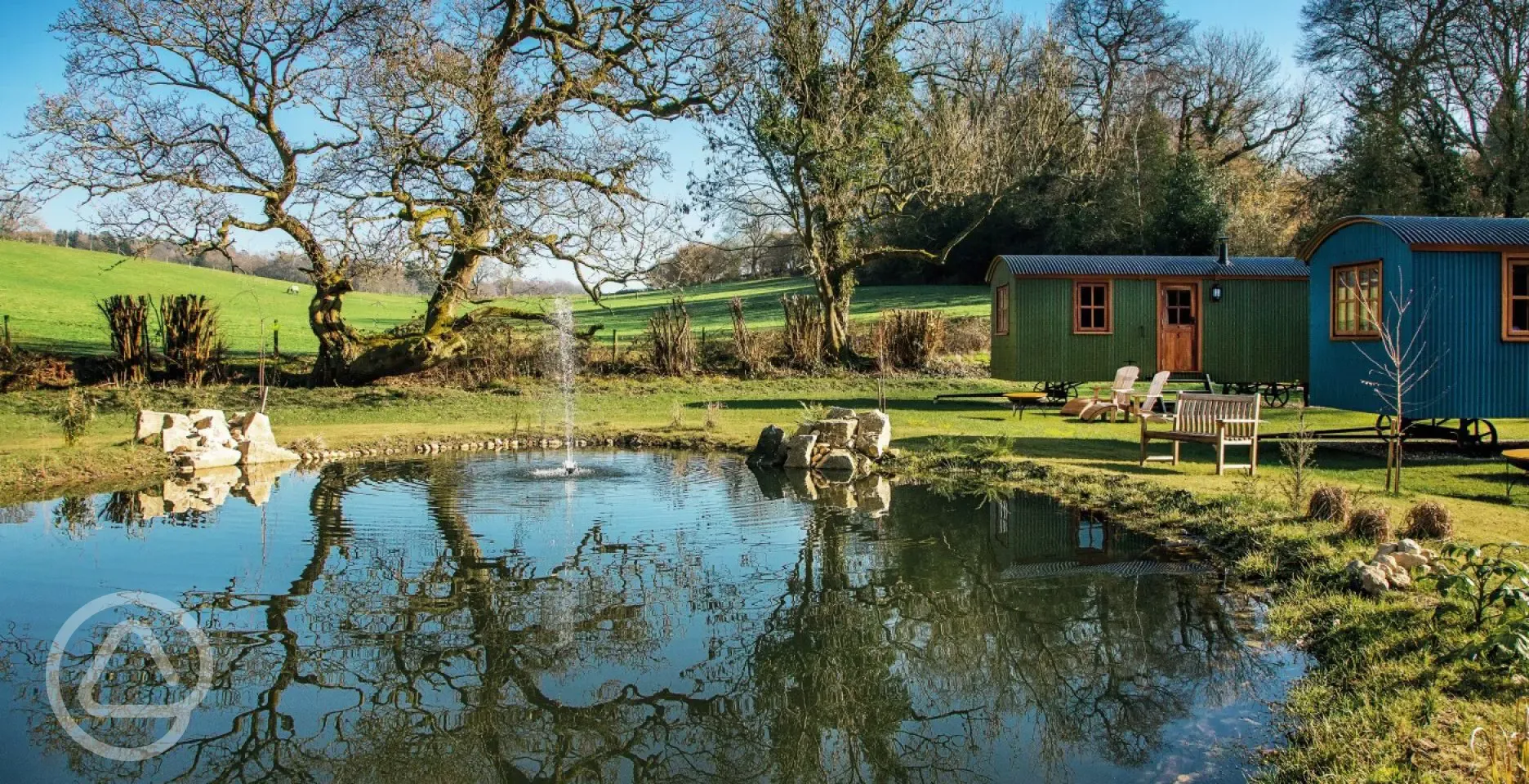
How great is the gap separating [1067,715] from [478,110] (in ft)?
50.5

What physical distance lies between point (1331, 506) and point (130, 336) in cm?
1873

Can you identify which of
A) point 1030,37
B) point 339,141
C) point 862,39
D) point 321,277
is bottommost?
point 321,277

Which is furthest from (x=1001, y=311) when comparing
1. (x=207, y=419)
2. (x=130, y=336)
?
(x=130, y=336)

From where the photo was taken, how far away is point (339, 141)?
18.0 metres

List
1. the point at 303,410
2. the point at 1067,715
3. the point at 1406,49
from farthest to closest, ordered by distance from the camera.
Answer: the point at 1406,49 < the point at 303,410 < the point at 1067,715

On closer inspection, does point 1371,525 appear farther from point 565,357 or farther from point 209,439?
point 565,357

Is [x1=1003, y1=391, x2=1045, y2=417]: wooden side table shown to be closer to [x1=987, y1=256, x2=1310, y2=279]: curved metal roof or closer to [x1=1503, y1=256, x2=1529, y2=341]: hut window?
[x1=987, y1=256, x2=1310, y2=279]: curved metal roof

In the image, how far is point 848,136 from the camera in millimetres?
22500

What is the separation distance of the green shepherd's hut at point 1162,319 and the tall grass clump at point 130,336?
15.3 m

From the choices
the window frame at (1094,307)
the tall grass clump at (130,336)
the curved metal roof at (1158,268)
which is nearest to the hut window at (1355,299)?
the curved metal roof at (1158,268)

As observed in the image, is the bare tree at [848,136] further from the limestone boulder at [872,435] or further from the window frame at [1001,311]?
the limestone boulder at [872,435]

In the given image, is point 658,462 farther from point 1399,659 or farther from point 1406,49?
point 1406,49

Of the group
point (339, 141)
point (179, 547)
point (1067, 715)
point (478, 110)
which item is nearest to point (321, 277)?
point (339, 141)

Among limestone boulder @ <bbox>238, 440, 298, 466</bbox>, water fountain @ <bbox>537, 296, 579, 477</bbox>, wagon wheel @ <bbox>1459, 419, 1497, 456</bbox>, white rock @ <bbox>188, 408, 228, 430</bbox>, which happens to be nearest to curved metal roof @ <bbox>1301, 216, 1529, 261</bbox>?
wagon wheel @ <bbox>1459, 419, 1497, 456</bbox>
